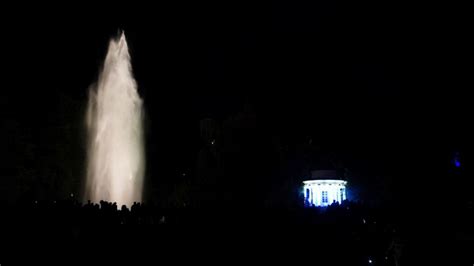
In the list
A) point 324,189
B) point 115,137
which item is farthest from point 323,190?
point 115,137

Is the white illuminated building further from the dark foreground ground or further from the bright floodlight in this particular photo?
the dark foreground ground

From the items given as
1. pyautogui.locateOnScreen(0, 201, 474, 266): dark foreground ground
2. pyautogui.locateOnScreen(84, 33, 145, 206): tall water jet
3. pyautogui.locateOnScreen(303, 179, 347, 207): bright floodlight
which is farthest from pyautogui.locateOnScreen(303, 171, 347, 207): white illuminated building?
pyautogui.locateOnScreen(0, 201, 474, 266): dark foreground ground

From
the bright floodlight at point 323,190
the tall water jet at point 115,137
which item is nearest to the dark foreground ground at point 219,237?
the tall water jet at point 115,137

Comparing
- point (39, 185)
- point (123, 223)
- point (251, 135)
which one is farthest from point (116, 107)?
point (123, 223)

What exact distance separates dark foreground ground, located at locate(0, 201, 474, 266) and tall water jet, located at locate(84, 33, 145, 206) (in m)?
13.5

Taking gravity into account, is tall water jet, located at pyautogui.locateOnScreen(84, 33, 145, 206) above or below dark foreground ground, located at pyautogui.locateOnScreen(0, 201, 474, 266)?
above

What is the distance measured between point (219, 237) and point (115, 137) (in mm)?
18146

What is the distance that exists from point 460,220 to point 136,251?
9.61m

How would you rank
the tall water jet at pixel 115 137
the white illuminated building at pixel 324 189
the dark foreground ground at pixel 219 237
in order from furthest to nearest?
the white illuminated building at pixel 324 189
the tall water jet at pixel 115 137
the dark foreground ground at pixel 219 237

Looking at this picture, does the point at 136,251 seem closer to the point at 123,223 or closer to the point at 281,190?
the point at 123,223

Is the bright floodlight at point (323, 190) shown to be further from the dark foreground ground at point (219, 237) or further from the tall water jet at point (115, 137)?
the dark foreground ground at point (219, 237)

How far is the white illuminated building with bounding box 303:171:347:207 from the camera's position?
40.2 metres

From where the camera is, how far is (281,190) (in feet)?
134

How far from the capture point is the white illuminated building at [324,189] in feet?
132
